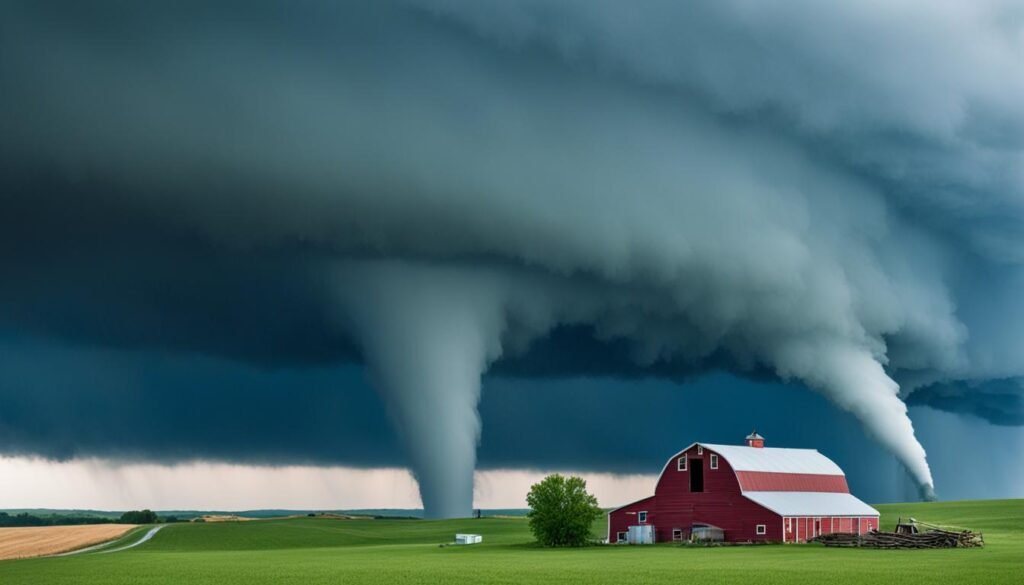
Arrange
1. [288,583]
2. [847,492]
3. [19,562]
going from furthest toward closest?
[847,492]
[19,562]
[288,583]

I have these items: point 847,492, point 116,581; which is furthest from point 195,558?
point 847,492

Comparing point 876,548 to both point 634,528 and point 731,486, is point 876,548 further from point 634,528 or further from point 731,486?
point 634,528

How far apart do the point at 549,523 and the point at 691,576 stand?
148 ft

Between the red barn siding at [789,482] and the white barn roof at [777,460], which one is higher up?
the white barn roof at [777,460]

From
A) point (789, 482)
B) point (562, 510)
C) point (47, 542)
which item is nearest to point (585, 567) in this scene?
point (562, 510)

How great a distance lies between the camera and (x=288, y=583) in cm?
5722

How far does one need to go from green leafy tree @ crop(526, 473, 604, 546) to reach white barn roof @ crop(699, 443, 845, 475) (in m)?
14.0

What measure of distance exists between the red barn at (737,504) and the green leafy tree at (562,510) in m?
7.65

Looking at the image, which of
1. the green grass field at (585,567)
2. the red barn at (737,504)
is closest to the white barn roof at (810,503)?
the red barn at (737,504)

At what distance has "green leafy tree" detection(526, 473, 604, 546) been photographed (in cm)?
10194

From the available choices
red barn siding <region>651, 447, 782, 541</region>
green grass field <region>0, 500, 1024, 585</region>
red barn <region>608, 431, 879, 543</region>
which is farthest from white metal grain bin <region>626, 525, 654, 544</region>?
green grass field <region>0, 500, 1024, 585</region>

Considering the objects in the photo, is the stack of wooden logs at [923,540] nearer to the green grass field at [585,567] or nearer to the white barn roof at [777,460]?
the green grass field at [585,567]

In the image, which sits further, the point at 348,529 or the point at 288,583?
the point at 348,529

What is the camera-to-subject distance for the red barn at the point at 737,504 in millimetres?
101688
